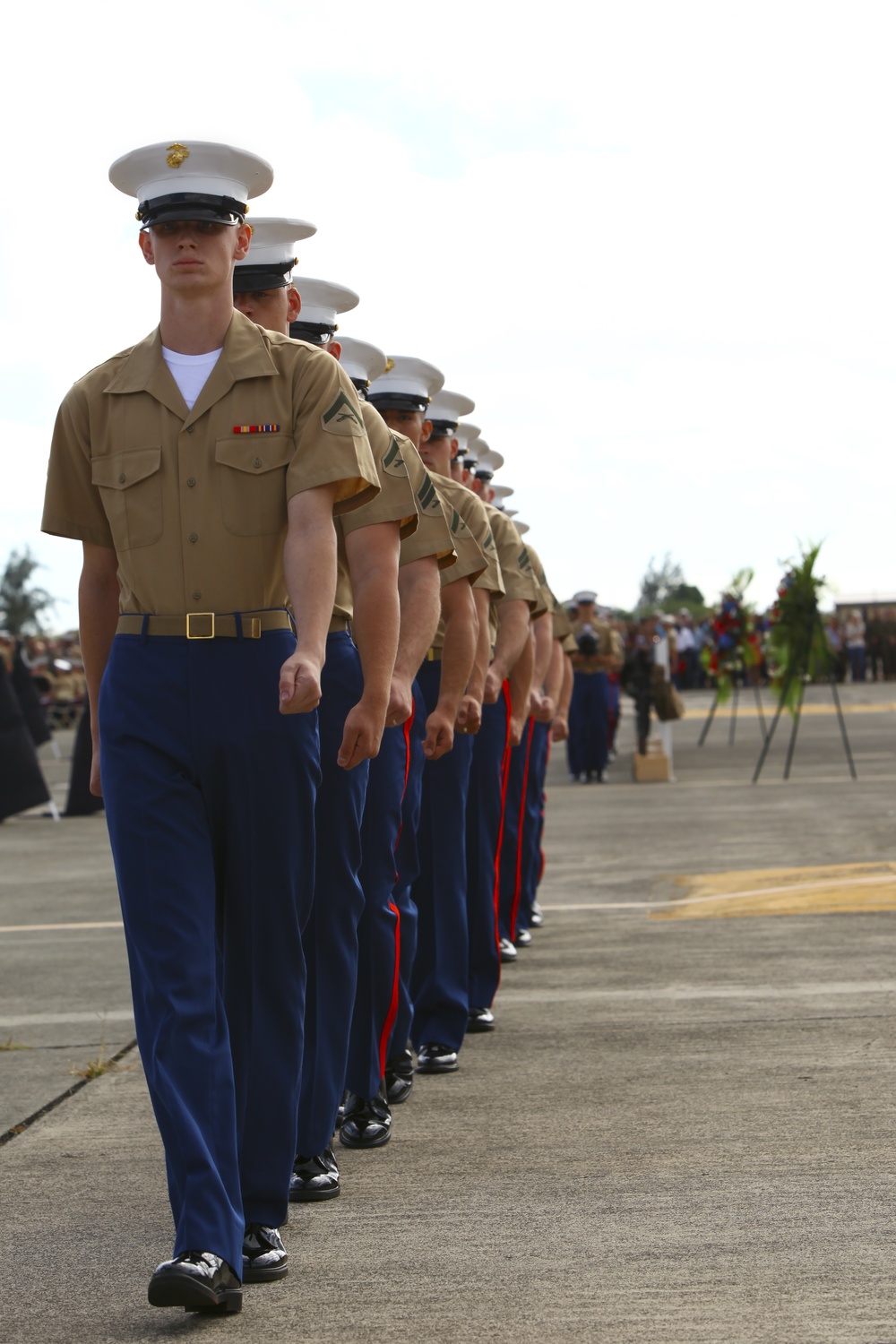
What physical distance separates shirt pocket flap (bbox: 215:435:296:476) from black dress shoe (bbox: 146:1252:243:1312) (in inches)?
62.1

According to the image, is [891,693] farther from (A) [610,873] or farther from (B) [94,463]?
(B) [94,463]

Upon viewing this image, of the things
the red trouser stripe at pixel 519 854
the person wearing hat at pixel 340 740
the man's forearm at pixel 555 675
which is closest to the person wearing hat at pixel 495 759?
the red trouser stripe at pixel 519 854

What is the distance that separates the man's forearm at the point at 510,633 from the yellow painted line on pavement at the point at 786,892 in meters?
2.29

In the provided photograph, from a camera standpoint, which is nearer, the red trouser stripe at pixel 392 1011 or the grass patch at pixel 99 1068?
the red trouser stripe at pixel 392 1011

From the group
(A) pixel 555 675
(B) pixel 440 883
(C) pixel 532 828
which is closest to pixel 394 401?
(B) pixel 440 883

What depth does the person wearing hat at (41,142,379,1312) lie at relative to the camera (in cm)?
360

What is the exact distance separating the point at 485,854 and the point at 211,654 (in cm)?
310

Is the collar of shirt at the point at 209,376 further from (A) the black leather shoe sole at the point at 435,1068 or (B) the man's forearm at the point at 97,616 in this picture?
(A) the black leather shoe sole at the point at 435,1068

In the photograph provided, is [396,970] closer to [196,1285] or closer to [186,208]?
[196,1285]

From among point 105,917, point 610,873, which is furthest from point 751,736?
point 105,917

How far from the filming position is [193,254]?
386 centimetres

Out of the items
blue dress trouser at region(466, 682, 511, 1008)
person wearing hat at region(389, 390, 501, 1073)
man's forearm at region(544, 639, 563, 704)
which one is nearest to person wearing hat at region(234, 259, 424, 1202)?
person wearing hat at region(389, 390, 501, 1073)

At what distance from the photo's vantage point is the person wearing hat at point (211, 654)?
142 inches

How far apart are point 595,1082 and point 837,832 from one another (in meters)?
7.99
